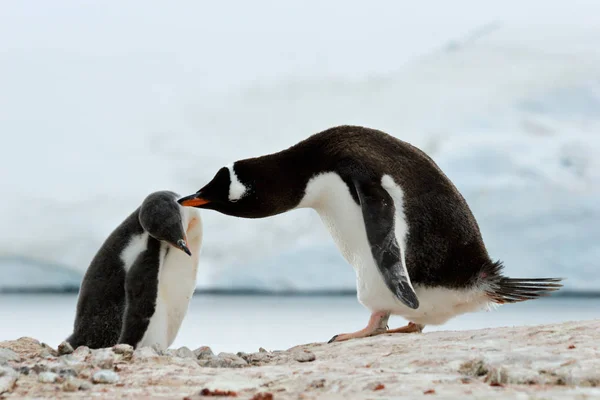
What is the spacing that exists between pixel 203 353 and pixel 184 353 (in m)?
0.11

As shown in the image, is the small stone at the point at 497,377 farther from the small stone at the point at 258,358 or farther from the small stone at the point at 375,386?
the small stone at the point at 258,358

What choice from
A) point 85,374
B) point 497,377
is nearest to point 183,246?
point 85,374

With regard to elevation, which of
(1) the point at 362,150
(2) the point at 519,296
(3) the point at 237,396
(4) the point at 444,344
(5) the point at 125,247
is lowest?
(3) the point at 237,396

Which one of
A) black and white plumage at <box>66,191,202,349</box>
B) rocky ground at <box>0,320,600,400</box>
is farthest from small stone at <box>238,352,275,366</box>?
black and white plumage at <box>66,191,202,349</box>

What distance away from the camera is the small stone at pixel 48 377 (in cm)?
273

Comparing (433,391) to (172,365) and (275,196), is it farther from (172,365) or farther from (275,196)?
(275,196)

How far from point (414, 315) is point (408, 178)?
2.20 ft

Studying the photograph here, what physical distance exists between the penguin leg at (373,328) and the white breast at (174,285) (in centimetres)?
95

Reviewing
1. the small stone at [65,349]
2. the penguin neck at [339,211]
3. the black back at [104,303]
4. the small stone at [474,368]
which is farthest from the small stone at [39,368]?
the penguin neck at [339,211]

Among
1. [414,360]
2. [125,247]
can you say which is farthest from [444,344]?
[125,247]

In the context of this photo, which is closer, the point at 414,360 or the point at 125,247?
the point at 414,360

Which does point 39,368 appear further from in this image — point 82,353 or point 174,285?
point 174,285

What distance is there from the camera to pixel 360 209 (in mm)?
3830

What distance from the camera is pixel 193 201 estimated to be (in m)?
4.05
